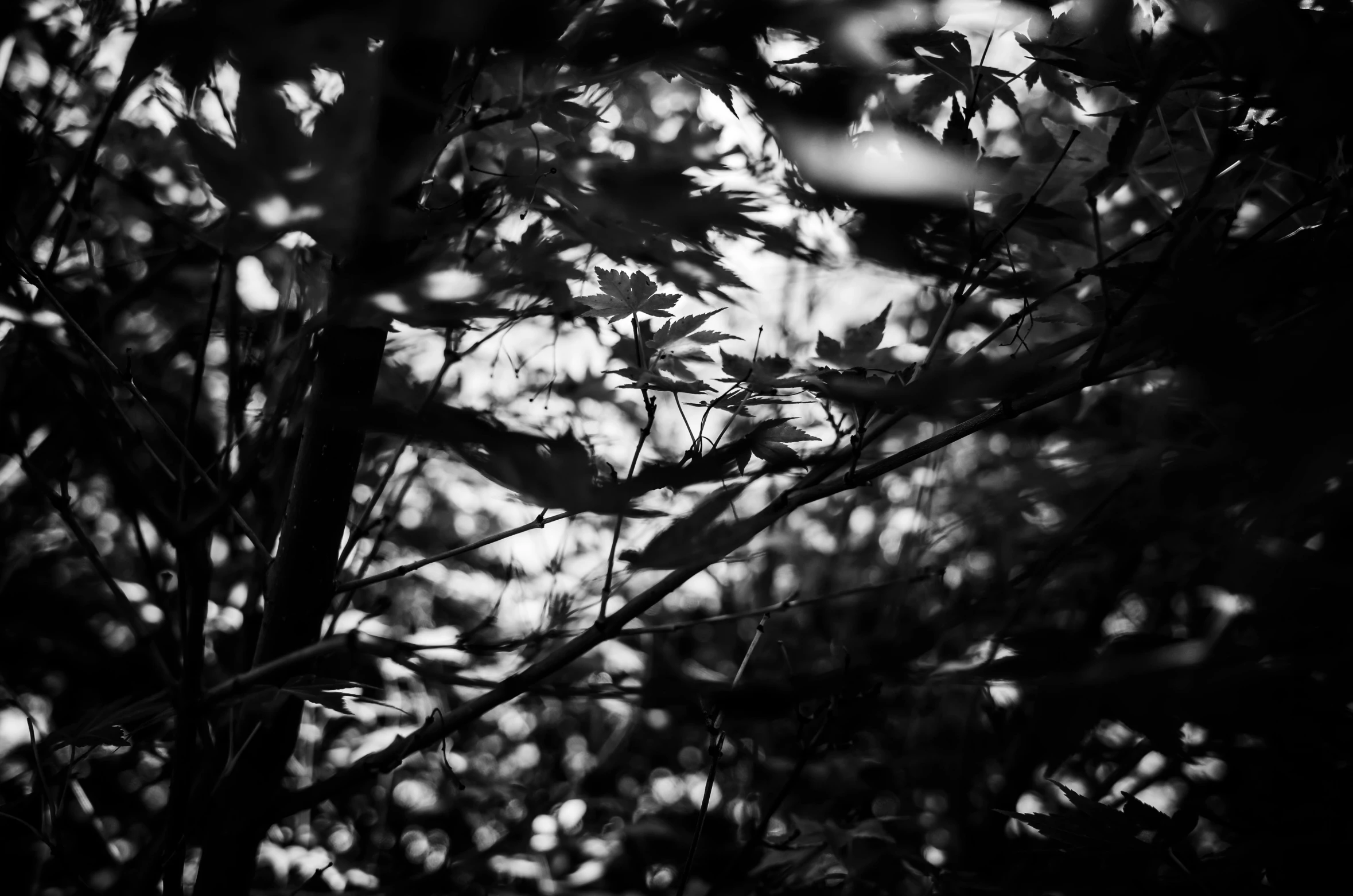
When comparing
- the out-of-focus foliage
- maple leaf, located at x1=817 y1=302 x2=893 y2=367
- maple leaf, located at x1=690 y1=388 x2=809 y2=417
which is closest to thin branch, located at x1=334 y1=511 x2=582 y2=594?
the out-of-focus foliage

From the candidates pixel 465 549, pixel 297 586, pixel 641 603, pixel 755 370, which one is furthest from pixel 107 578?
pixel 755 370

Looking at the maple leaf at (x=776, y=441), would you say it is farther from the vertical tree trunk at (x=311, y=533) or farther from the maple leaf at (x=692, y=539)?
the vertical tree trunk at (x=311, y=533)

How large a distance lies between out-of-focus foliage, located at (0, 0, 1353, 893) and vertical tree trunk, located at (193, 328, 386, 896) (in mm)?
15

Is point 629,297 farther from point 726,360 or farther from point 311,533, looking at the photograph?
→ point 311,533

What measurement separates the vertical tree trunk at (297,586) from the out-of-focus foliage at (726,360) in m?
0.02

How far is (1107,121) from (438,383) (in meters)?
0.61

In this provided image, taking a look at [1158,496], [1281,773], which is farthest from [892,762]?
[1158,496]

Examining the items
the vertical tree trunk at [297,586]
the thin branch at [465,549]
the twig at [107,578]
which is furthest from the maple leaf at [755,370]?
the twig at [107,578]

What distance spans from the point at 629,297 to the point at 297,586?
33 centimetres

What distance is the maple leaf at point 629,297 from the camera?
0.53m

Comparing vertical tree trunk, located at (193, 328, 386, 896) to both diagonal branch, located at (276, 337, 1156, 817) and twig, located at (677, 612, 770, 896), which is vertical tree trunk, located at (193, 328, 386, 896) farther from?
twig, located at (677, 612, 770, 896)

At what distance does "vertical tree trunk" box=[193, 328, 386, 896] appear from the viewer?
0.58m

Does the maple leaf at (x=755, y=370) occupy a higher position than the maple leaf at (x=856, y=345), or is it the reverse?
the maple leaf at (x=856, y=345)

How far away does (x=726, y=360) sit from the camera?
0.59 metres
